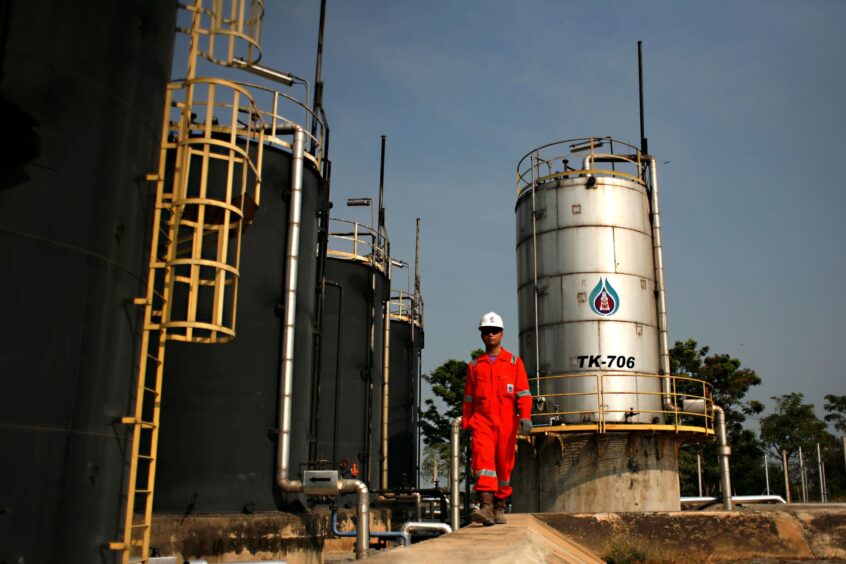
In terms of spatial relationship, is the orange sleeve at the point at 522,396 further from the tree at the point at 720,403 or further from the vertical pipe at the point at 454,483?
the tree at the point at 720,403

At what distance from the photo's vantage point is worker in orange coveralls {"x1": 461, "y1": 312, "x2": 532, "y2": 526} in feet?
24.9

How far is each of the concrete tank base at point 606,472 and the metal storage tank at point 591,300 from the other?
43 cm

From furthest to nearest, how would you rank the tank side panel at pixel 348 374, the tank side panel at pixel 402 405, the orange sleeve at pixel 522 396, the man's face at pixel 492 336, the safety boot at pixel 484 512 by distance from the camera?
the tank side panel at pixel 402 405 → the tank side panel at pixel 348 374 → the man's face at pixel 492 336 → the orange sleeve at pixel 522 396 → the safety boot at pixel 484 512

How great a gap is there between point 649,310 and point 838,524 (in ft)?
30.5

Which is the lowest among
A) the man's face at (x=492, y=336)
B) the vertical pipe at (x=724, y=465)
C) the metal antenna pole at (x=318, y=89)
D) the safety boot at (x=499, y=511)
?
the safety boot at (x=499, y=511)

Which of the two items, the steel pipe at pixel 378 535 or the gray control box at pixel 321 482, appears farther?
the gray control box at pixel 321 482

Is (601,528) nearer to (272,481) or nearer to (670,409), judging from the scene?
(272,481)

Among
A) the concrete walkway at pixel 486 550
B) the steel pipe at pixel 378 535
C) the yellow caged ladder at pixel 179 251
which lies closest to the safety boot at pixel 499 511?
the concrete walkway at pixel 486 550

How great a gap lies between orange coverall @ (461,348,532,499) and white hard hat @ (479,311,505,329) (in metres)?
0.30

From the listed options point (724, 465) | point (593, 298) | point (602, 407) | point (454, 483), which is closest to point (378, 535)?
point (454, 483)

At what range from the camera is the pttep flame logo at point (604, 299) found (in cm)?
1792

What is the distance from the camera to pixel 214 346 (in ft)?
46.4

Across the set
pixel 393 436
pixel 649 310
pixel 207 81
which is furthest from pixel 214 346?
pixel 393 436

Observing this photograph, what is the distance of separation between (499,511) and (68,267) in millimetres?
4592
